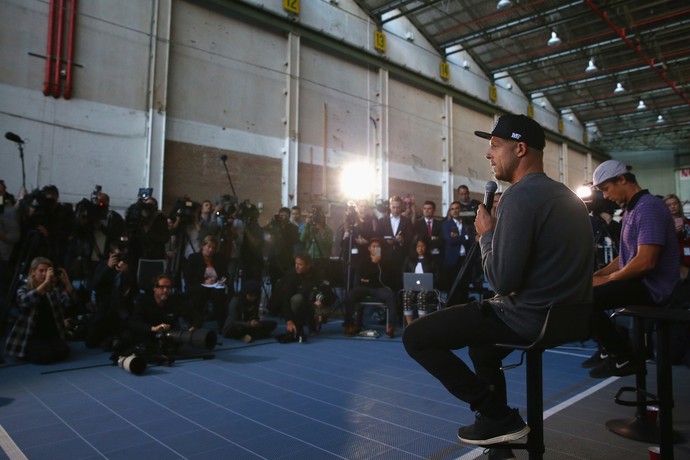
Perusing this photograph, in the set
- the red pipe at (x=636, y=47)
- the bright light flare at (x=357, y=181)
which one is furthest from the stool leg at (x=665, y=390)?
the red pipe at (x=636, y=47)

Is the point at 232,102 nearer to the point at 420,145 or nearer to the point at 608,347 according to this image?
the point at 420,145

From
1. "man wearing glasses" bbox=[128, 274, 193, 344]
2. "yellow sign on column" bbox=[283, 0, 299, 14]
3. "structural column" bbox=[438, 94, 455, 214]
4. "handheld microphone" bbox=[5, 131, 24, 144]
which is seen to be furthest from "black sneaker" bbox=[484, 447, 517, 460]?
"structural column" bbox=[438, 94, 455, 214]

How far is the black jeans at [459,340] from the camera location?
5.54 ft

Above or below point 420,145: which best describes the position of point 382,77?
above

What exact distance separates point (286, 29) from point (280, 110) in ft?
5.65

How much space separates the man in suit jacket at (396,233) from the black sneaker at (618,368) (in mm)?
3903

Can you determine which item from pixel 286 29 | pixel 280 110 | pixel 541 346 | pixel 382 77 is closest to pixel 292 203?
pixel 280 110

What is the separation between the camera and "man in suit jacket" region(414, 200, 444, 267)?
21.8 ft

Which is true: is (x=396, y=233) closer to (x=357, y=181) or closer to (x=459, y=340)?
(x=357, y=181)

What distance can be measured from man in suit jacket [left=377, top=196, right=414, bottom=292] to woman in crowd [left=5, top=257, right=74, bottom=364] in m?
3.87

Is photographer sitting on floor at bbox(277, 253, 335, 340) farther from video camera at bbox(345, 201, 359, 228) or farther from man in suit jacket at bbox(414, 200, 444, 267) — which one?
man in suit jacket at bbox(414, 200, 444, 267)

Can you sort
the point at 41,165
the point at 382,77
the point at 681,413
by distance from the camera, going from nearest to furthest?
the point at 681,413, the point at 41,165, the point at 382,77

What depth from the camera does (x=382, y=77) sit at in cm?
1190

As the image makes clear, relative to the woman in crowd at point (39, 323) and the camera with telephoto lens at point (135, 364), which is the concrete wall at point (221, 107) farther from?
the camera with telephoto lens at point (135, 364)
